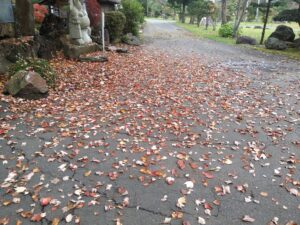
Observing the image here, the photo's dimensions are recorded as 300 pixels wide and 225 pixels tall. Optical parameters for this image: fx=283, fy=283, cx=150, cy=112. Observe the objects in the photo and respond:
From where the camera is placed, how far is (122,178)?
12.8 ft

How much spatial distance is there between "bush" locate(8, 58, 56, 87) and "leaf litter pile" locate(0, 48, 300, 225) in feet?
1.06

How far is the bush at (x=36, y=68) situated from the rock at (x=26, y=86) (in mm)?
608

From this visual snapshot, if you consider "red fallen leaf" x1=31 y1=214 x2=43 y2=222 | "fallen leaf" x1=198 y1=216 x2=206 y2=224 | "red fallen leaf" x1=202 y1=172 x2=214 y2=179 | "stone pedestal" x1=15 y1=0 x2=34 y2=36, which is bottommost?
"red fallen leaf" x1=31 y1=214 x2=43 y2=222

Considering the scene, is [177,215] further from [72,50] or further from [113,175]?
[72,50]

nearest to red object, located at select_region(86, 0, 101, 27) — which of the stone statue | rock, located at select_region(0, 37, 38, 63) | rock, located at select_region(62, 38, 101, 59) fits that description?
the stone statue

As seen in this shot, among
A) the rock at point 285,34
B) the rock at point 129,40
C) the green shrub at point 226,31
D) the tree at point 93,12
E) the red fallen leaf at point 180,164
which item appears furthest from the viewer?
the green shrub at point 226,31

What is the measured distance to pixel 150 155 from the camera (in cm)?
448

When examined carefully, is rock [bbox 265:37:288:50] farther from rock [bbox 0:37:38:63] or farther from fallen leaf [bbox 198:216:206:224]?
fallen leaf [bbox 198:216:206:224]

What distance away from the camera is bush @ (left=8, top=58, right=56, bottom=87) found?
7.04 meters

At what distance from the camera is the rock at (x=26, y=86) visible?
6.27m

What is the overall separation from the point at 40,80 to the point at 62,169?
3.20 m

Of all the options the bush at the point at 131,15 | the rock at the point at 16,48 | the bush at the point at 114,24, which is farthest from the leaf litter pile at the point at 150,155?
the bush at the point at 131,15

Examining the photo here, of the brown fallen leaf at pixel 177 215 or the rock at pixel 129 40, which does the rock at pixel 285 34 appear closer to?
the rock at pixel 129 40

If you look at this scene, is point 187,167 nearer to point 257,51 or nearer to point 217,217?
point 217,217
